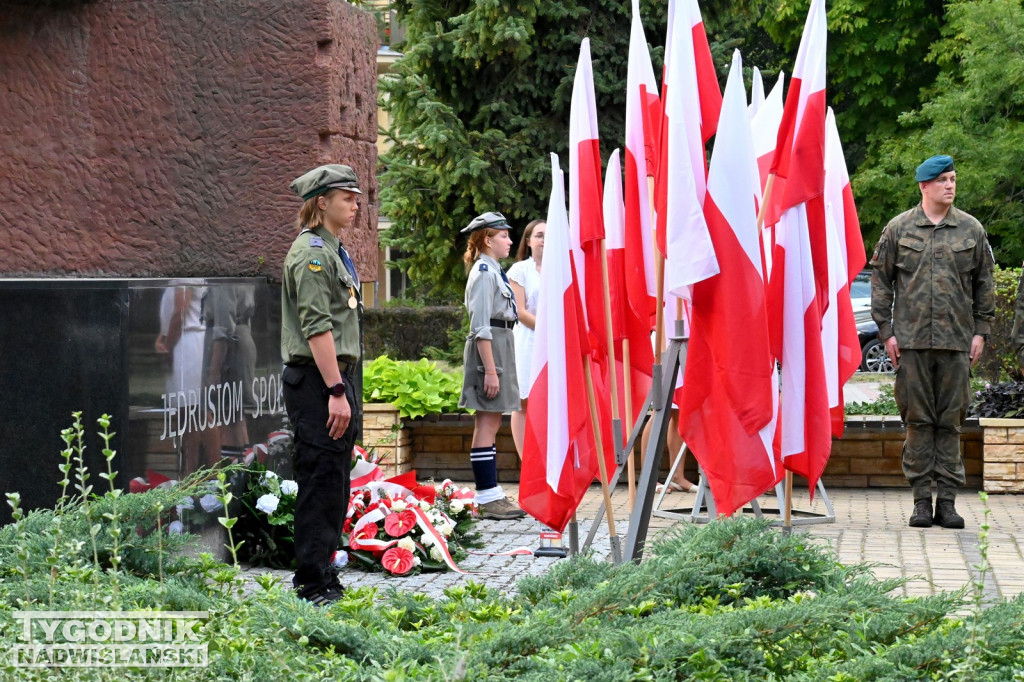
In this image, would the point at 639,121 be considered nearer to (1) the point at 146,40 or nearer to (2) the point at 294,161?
(2) the point at 294,161

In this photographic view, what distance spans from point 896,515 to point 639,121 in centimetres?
414

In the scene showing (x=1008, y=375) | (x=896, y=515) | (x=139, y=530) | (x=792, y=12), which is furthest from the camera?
(x=792, y=12)

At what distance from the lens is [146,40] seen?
7309 mm

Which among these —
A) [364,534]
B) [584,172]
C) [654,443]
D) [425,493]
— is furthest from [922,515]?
[584,172]

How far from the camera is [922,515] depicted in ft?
25.6

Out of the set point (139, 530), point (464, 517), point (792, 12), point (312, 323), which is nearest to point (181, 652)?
point (139, 530)

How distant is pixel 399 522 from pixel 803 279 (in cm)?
258

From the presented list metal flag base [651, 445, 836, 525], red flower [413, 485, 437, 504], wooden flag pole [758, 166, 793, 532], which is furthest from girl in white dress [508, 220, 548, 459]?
wooden flag pole [758, 166, 793, 532]

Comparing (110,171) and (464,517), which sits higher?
(110,171)

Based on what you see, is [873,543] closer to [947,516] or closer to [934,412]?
[947,516]

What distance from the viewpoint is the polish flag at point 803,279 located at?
502cm

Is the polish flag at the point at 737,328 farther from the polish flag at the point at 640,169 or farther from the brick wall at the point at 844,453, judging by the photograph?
the brick wall at the point at 844,453

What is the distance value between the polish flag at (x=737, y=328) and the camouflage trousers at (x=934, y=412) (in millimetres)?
3399

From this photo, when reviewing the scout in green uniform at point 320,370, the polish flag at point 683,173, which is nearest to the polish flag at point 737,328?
the polish flag at point 683,173
